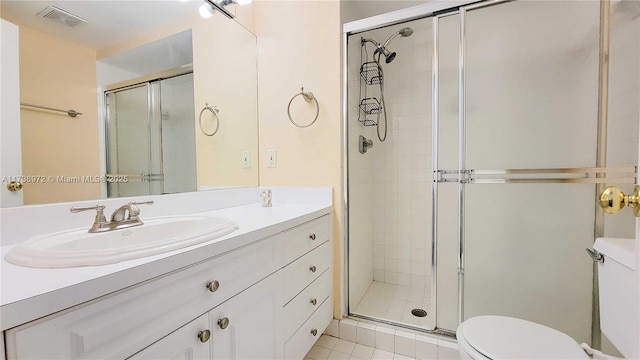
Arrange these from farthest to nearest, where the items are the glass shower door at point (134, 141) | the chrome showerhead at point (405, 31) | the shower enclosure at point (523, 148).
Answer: the chrome showerhead at point (405, 31) < the shower enclosure at point (523, 148) < the glass shower door at point (134, 141)

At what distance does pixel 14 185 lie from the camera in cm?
83

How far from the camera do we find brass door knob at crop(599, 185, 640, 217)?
0.47 meters

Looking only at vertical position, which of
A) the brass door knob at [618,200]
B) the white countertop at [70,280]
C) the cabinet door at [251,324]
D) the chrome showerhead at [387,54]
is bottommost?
the cabinet door at [251,324]

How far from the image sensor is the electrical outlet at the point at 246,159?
1744mm

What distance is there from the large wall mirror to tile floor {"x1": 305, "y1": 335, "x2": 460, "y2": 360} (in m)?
1.09

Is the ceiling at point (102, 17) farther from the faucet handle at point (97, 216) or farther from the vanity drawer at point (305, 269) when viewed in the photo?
the vanity drawer at point (305, 269)

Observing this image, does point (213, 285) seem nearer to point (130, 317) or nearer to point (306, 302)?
point (130, 317)

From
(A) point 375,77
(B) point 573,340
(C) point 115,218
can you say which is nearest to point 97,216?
(C) point 115,218

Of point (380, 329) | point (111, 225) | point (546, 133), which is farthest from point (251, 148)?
point (546, 133)

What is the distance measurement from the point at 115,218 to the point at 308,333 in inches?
38.6

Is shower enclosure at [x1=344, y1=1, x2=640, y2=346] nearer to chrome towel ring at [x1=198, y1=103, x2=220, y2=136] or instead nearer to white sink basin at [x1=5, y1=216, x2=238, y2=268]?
chrome towel ring at [x1=198, y1=103, x2=220, y2=136]

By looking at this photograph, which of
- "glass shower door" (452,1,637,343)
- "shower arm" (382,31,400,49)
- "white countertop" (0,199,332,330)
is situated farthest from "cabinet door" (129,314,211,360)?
"shower arm" (382,31,400,49)

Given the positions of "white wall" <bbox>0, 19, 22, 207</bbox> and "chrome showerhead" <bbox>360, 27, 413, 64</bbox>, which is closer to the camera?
"white wall" <bbox>0, 19, 22, 207</bbox>

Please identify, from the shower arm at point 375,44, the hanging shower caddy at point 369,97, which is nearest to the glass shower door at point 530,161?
the shower arm at point 375,44
